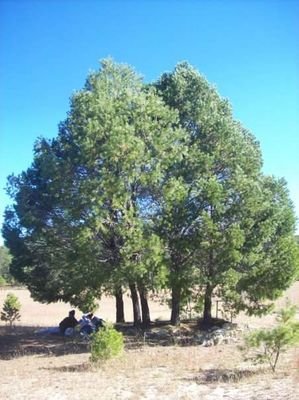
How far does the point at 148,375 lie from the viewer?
1183 centimetres

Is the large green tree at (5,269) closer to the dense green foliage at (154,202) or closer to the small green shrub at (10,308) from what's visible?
the small green shrub at (10,308)

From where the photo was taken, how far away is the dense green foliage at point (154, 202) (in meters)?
16.2

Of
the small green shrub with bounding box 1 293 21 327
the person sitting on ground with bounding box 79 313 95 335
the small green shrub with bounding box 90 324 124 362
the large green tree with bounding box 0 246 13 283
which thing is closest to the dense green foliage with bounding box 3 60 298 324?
the person sitting on ground with bounding box 79 313 95 335

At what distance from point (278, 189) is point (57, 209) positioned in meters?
8.73

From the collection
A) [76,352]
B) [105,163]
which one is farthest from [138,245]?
[76,352]

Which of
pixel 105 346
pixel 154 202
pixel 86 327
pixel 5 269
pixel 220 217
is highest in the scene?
pixel 5 269

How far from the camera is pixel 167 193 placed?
16.7 m

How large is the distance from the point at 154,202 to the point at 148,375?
7.25m

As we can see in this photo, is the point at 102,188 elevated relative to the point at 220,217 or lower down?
elevated

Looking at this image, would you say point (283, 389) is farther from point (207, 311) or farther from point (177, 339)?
point (207, 311)

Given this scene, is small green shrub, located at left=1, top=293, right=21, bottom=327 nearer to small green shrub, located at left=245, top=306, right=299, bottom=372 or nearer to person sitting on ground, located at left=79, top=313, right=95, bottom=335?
person sitting on ground, located at left=79, top=313, right=95, bottom=335

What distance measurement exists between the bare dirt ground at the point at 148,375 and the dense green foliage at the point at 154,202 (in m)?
2.55

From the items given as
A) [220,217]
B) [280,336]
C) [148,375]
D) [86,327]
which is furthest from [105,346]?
[220,217]

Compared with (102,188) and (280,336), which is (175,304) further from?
(280,336)
